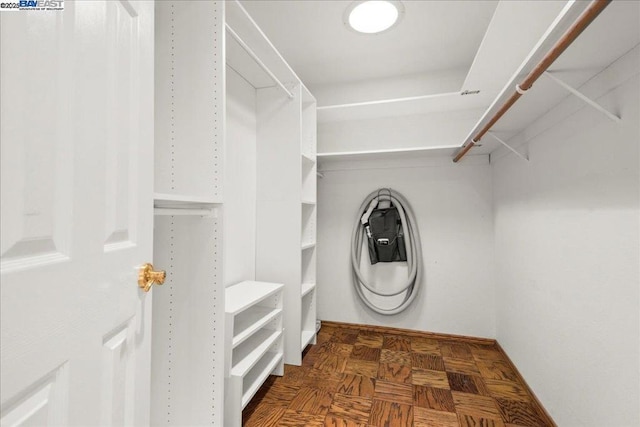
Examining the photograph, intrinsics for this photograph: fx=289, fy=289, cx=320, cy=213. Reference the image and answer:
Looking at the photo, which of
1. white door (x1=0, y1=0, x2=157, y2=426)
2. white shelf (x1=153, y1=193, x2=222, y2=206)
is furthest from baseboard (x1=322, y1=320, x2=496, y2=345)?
white door (x1=0, y1=0, x2=157, y2=426)

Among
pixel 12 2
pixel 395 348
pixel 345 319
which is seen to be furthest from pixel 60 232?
pixel 345 319

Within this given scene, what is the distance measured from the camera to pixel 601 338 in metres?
1.26

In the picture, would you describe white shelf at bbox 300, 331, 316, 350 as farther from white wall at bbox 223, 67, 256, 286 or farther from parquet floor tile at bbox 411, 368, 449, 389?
parquet floor tile at bbox 411, 368, 449, 389

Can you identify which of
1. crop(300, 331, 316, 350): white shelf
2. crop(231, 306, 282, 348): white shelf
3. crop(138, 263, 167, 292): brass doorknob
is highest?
crop(138, 263, 167, 292): brass doorknob

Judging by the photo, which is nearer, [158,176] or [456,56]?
[158,176]

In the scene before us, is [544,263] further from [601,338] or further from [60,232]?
[60,232]

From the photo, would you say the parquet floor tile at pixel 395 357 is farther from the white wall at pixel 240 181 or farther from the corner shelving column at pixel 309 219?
the white wall at pixel 240 181

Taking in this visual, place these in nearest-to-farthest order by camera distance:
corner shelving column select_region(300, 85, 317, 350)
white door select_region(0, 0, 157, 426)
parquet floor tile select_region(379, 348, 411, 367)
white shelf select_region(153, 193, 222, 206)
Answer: white door select_region(0, 0, 157, 426) < white shelf select_region(153, 193, 222, 206) < parquet floor tile select_region(379, 348, 411, 367) < corner shelving column select_region(300, 85, 317, 350)

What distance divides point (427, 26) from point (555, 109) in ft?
3.60

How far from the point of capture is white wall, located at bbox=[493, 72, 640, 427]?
1.12m

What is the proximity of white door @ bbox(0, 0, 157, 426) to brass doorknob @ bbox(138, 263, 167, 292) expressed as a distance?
2 centimetres

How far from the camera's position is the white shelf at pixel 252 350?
158 centimetres

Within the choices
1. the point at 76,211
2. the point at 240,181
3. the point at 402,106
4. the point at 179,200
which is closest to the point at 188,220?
the point at 179,200

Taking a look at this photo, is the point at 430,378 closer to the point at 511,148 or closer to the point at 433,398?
the point at 433,398
